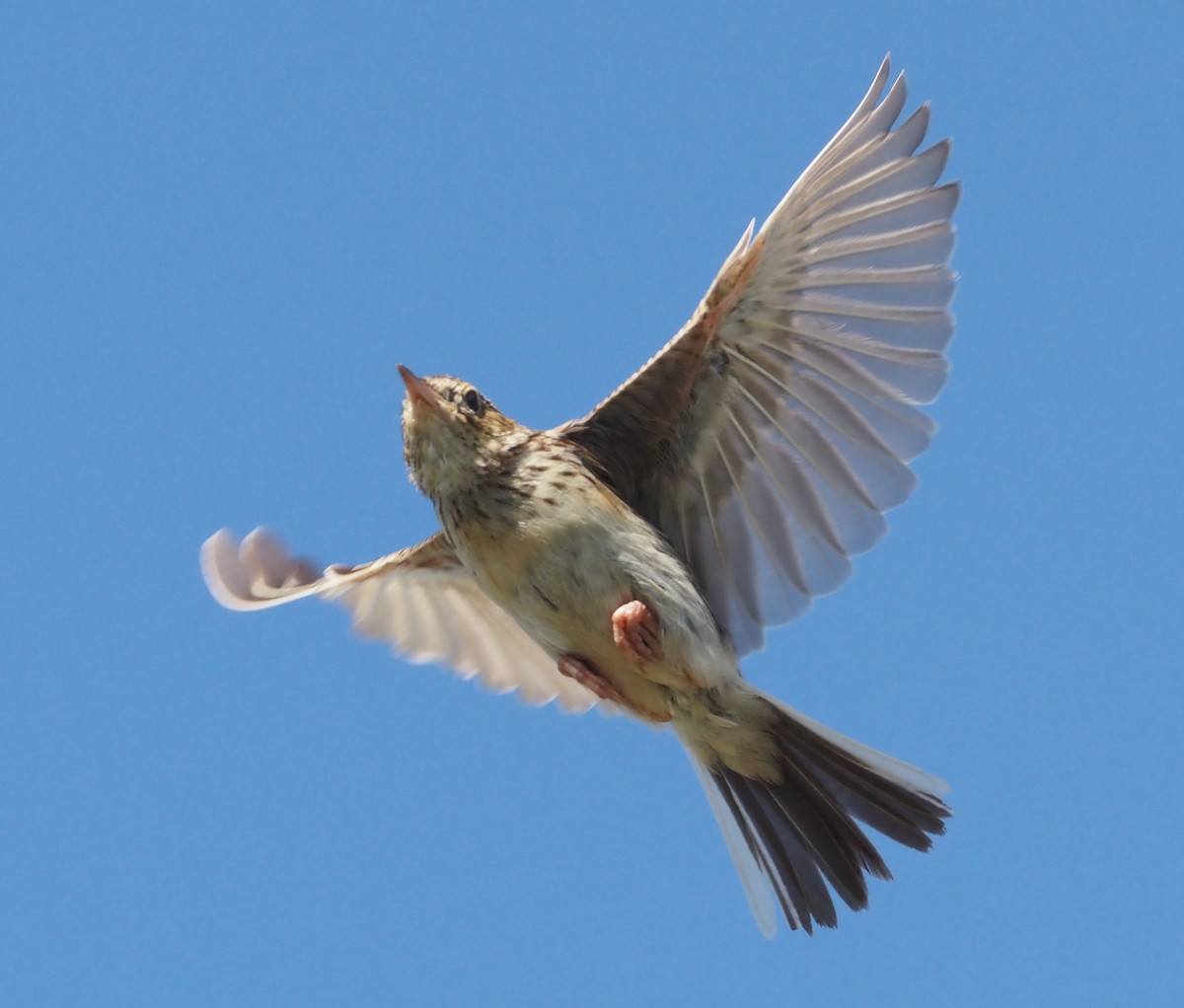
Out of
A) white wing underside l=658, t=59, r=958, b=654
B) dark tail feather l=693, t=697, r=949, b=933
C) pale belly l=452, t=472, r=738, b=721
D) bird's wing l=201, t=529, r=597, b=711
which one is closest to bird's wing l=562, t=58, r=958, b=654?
white wing underside l=658, t=59, r=958, b=654

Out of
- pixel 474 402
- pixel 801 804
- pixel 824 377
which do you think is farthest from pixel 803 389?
pixel 801 804

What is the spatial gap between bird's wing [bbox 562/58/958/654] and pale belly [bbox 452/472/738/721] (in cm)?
32

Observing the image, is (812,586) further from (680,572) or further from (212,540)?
(212,540)

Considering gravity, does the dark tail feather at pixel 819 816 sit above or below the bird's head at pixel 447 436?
below

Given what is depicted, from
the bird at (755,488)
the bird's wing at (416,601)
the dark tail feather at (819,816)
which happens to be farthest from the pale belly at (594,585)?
the bird's wing at (416,601)

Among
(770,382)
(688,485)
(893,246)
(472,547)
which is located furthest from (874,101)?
(472,547)

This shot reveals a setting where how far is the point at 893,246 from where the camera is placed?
21.1ft

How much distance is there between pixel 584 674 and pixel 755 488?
0.97 meters

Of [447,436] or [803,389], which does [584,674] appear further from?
[803,389]

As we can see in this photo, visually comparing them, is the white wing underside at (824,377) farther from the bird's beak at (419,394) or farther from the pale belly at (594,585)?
the bird's beak at (419,394)

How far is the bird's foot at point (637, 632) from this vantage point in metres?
6.31

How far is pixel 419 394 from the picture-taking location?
21.7 feet

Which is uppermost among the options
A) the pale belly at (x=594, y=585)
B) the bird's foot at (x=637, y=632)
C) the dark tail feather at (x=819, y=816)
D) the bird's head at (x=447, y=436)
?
the bird's head at (x=447, y=436)

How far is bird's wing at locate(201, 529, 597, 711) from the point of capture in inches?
295
